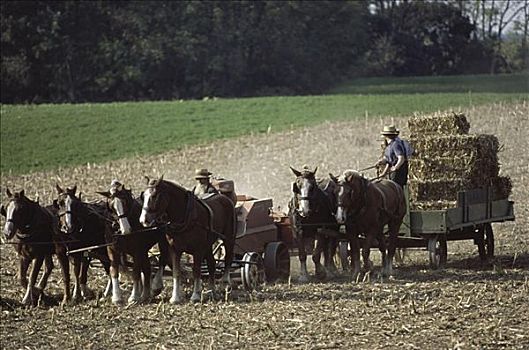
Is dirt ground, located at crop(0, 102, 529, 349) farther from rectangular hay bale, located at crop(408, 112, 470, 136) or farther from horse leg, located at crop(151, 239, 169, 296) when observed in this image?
rectangular hay bale, located at crop(408, 112, 470, 136)

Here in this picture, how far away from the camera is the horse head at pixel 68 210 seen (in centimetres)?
1419

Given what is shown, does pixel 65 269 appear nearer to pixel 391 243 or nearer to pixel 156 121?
pixel 391 243

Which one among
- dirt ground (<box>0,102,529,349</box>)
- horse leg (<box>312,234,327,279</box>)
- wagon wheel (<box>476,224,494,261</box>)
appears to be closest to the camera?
dirt ground (<box>0,102,529,349</box>)

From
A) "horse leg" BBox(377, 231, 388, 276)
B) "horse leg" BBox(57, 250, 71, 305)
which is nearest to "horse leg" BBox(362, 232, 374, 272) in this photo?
"horse leg" BBox(377, 231, 388, 276)

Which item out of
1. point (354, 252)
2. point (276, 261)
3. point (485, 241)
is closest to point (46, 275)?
point (276, 261)

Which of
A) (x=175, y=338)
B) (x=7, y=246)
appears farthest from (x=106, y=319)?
(x=7, y=246)

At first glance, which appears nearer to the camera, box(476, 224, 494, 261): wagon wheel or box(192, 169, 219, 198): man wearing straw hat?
box(192, 169, 219, 198): man wearing straw hat

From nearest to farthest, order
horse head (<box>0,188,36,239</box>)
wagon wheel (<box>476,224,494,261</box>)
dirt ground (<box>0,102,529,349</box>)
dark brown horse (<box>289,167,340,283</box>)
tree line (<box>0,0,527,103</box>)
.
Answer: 1. dirt ground (<box>0,102,529,349</box>)
2. horse head (<box>0,188,36,239</box>)
3. dark brown horse (<box>289,167,340,283</box>)
4. wagon wheel (<box>476,224,494,261</box>)
5. tree line (<box>0,0,527,103</box>)

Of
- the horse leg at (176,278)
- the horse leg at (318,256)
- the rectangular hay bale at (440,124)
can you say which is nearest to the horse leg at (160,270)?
the horse leg at (176,278)

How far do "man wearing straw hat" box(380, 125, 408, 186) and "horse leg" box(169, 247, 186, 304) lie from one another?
394 cm

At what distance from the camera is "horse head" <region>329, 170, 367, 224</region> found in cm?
1479

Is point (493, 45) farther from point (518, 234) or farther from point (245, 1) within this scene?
point (518, 234)

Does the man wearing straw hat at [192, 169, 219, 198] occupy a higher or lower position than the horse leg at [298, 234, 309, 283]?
higher

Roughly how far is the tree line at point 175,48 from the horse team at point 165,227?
47063 mm
